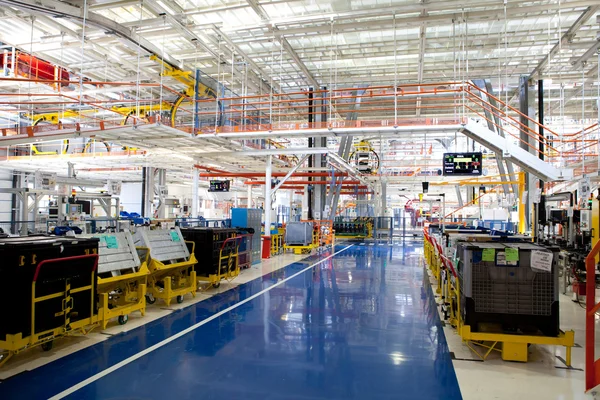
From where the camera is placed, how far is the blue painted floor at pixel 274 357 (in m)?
3.88

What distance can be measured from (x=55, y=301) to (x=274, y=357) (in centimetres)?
276

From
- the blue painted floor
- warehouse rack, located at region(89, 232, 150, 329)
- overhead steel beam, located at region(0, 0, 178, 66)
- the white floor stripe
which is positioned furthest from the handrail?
overhead steel beam, located at region(0, 0, 178, 66)

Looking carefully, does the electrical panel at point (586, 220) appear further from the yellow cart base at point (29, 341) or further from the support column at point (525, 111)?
the yellow cart base at point (29, 341)

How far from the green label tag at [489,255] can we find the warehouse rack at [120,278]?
515cm

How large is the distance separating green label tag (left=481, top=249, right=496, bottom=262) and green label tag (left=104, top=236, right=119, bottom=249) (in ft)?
17.8

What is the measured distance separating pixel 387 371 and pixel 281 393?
1.32 meters

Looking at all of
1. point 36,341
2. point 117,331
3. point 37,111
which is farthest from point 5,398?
point 37,111

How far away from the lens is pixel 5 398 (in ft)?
11.9

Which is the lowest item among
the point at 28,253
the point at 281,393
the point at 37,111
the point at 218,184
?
the point at 281,393

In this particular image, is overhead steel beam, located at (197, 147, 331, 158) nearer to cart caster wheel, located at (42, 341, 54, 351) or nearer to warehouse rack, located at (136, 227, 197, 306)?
warehouse rack, located at (136, 227, 197, 306)

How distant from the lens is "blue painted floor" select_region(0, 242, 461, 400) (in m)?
3.88

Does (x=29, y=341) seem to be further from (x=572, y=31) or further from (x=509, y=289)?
(x=572, y=31)

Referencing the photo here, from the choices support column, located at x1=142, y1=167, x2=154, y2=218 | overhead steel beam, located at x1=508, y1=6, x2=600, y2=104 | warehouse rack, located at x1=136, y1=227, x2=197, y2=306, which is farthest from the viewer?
support column, located at x1=142, y1=167, x2=154, y2=218

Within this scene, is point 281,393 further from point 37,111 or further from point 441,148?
point 441,148
